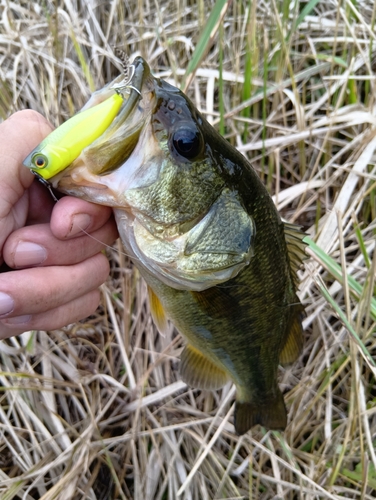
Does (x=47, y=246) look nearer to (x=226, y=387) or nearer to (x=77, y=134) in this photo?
(x=77, y=134)

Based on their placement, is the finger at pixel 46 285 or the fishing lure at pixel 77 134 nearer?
the fishing lure at pixel 77 134

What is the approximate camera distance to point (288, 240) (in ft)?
4.03

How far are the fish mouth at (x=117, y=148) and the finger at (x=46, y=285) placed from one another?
26 cm

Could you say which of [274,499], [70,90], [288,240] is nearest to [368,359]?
[288,240]

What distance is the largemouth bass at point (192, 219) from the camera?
0.90m

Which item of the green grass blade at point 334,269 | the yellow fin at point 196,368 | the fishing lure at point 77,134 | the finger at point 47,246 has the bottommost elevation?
the yellow fin at point 196,368

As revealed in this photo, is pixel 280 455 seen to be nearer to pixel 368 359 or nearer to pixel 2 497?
pixel 368 359

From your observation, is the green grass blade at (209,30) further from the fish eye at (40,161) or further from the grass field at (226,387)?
the fish eye at (40,161)

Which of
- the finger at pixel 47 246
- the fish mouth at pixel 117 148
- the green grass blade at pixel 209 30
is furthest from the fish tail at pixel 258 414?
the green grass blade at pixel 209 30

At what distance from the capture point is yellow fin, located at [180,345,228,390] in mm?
1413

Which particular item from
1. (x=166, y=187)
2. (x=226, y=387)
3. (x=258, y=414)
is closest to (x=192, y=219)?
(x=166, y=187)

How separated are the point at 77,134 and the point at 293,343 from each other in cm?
97

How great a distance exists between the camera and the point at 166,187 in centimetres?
93

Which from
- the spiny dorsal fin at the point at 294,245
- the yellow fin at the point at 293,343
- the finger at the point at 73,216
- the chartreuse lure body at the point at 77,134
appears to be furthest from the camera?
the yellow fin at the point at 293,343
